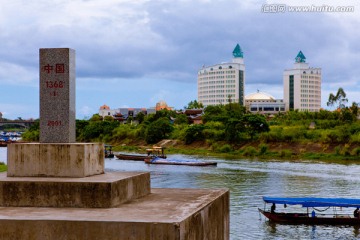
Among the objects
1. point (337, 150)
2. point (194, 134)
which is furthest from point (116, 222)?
point (194, 134)

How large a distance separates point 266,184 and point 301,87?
13822 centimetres

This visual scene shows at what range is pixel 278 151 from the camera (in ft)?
233

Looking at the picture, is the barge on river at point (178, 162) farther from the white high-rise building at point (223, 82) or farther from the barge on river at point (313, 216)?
the white high-rise building at point (223, 82)

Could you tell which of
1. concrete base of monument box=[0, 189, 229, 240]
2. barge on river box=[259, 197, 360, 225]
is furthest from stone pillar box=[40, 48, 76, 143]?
barge on river box=[259, 197, 360, 225]

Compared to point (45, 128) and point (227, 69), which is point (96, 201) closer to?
point (45, 128)

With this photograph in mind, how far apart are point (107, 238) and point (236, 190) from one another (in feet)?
92.4

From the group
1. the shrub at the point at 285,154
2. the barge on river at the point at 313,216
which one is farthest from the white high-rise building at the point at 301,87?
the barge on river at the point at 313,216

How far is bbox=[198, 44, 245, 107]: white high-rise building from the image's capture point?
175375mm

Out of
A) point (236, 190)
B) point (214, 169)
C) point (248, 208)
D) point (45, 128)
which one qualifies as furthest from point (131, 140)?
point (45, 128)

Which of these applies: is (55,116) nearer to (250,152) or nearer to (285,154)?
(285,154)

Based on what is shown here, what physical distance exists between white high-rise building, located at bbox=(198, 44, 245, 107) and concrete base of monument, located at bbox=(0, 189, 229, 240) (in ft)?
525

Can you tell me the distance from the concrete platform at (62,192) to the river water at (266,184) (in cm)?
1272

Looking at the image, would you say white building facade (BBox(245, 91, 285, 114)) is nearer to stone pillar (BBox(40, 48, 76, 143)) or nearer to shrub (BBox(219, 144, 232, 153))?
shrub (BBox(219, 144, 232, 153))

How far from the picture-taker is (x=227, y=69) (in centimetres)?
17712
